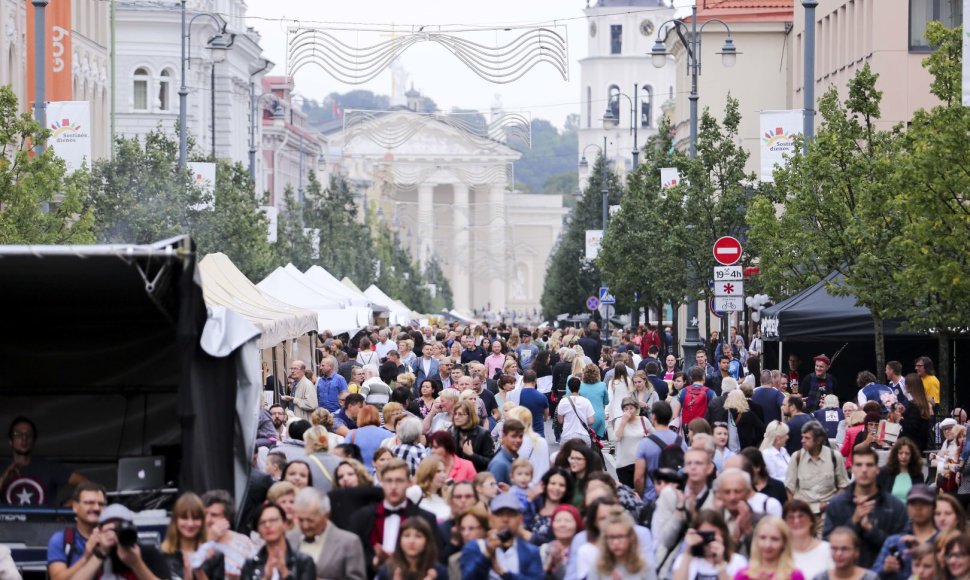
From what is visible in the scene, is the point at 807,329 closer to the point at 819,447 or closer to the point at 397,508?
the point at 819,447

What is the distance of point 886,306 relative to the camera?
2430 centimetres

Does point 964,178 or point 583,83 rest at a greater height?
point 583,83

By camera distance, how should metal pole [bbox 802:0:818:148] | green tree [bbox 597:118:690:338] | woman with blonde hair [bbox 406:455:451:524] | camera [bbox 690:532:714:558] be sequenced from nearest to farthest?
camera [bbox 690:532:714:558] → woman with blonde hair [bbox 406:455:451:524] → metal pole [bbox 802:0:818:148] → green tree [bbox 597:118:690:338]

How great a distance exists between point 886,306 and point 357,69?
12671 mm

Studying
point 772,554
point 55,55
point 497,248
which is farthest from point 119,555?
point 497,248

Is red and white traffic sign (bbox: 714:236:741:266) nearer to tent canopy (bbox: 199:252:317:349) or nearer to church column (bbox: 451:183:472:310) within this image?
tent canopy (bbox: 199:252:317:349)

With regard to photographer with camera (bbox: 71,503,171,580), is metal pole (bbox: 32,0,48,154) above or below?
above

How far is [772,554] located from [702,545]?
0.45 m

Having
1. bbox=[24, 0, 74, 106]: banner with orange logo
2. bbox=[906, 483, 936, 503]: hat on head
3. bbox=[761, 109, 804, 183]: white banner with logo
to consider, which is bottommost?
bbox=[906, 483, 936, 503]: hat on head

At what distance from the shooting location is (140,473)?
485 inches

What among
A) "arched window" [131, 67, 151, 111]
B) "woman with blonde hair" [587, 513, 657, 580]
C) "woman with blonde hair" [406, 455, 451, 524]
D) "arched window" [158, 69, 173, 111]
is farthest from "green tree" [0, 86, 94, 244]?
"arched window" [158, 69, 173, 111]

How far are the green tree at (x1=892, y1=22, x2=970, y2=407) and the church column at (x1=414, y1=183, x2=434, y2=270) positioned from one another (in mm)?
132974

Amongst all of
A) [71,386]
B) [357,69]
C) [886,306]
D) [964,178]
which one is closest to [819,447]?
[71,386]

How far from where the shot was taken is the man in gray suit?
396 inches
